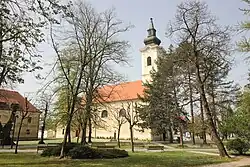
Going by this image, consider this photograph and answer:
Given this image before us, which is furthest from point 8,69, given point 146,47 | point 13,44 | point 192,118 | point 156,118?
point 146,47

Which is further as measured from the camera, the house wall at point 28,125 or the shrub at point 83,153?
the house wall at point 28,125

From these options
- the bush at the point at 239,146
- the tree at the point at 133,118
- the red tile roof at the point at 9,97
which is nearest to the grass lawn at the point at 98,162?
the red tile roof at the point at 9,97

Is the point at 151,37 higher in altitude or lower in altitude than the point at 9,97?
higher

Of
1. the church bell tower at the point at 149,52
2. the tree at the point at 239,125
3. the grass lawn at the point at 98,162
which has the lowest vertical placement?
the grass lawn at the point at 98,162

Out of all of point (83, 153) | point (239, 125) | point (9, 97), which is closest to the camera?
point (83, 153)

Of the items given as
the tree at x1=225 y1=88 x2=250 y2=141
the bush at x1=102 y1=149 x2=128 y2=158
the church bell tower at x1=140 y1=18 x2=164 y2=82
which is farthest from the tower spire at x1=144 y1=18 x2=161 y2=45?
the bush at x1=102 y1=149 x2=128 y2=158

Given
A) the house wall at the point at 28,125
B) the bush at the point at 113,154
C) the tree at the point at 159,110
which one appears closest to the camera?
the bush at the point at 113,154

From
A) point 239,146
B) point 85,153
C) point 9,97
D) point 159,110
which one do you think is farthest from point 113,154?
point 159,110

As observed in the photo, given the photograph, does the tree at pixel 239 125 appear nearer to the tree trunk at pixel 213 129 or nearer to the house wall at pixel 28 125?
the tree trunk at pixel 213 129

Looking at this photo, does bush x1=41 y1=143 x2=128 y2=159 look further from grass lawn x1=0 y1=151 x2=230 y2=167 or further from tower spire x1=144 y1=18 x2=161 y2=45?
tower spire x1=144 y1=18 x2=161 y2=45

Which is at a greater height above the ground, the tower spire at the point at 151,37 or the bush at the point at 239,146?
the tower spire at the point at 151,37

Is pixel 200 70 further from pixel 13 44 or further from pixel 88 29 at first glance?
pixel 13 44

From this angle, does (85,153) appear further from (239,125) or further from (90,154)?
(239,125)

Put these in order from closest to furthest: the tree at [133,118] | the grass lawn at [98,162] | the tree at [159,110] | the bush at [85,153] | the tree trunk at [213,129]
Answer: the grass lawn at [98,162], the bush at [85,153], the tree trunk at [213,129], the tree at [133,118], the tree at [159,110]
